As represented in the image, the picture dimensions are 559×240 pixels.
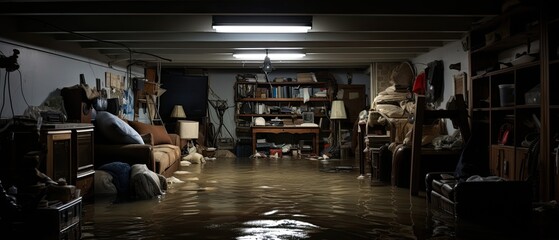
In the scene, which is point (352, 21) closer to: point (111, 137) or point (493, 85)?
point (493, 85)

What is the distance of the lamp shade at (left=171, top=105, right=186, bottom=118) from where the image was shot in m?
11.3

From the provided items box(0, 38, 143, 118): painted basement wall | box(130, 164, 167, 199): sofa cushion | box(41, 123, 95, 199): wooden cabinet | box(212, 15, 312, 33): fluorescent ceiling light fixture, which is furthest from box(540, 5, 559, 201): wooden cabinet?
box(0, 38, 143, 118): painted basement wall

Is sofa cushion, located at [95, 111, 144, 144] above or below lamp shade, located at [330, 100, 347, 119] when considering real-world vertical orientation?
below

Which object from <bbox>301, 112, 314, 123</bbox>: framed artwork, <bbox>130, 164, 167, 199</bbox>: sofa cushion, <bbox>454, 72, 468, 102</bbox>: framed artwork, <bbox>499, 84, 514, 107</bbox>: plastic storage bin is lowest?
<bbox>130, 164, 167, 199</bbox>: sofa cushion

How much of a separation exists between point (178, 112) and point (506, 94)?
762 cm

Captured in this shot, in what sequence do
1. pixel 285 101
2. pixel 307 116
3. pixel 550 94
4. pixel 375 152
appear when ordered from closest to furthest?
1. pixel 550 94
2. pixel 375 152
3. pixel 307 116
4. pixel 285 101

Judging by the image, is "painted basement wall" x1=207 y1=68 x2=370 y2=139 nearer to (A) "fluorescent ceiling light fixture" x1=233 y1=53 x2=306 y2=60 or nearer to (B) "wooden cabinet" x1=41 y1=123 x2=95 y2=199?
(A) "fluorescent ceiling light fixture" x1=233 y1=53 x2=306 y2=60

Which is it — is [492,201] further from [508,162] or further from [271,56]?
[271,56]

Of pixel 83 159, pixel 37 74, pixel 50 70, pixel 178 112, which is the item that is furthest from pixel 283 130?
pixel 83 159

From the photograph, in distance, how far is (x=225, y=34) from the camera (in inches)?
284

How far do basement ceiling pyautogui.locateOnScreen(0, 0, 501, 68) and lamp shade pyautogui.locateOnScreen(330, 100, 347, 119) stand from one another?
2.61 m

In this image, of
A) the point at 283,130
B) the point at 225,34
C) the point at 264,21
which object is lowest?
the point at 283,130

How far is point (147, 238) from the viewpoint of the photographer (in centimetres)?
360

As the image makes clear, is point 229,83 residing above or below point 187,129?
above
